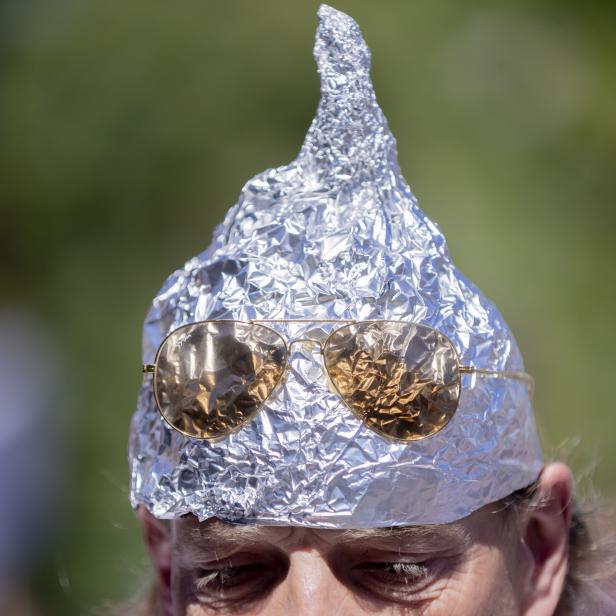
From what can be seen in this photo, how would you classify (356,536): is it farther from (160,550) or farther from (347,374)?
(160,550)

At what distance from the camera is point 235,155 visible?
834 cm

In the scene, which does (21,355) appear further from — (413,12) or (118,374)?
(413,12)

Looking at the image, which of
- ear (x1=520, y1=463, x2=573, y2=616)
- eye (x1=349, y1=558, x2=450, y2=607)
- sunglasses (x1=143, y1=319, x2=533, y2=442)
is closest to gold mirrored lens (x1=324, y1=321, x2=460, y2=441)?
sunglasses (x1=143, y1=319, x2=533, y2=442)

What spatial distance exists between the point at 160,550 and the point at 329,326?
76cm

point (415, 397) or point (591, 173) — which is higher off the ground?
point (591, 173)

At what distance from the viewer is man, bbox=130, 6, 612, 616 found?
188 centimetres

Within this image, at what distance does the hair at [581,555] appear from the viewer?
2.11 m

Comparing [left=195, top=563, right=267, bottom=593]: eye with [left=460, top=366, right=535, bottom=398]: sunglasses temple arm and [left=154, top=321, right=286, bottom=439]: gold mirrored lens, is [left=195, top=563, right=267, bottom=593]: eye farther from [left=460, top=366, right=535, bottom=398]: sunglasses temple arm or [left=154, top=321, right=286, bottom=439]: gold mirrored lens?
[left=460, top=366, right=535, bottom=398]: sunglasses temple arm

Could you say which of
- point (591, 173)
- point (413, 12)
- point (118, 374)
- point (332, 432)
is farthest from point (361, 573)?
point (413, 12)

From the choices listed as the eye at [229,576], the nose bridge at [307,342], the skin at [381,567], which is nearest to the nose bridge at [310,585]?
the skin at [381,567]

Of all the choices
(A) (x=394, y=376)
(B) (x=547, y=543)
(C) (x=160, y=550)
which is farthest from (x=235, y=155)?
(A) (x=394, y=376)

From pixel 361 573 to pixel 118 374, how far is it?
226 inches

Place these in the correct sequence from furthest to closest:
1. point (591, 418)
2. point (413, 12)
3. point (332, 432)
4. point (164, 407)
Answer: point (413, 12) < point (591, 418) < point (164, 407) < point (332, 432)

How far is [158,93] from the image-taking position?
27.8 ft
